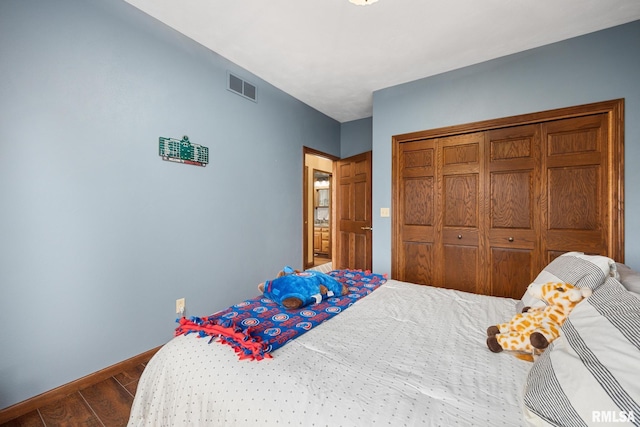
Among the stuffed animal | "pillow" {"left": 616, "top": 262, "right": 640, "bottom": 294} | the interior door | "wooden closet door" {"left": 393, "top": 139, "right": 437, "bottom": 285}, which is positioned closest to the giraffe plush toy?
"pillow" {"left": 616, "top": 262, "right": 640, "bottom": 294}

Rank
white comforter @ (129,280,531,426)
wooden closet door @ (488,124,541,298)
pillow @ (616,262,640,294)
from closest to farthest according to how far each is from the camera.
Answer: white comforter @ (129,280,531,426) → pillow @ (616,262,640,294) → wooden closet door @ (488,124,541,298)

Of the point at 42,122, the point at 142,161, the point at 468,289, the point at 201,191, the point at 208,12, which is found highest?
the point at 208,12

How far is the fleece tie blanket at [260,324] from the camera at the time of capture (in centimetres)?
108

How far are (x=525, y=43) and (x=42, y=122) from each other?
3.71 m

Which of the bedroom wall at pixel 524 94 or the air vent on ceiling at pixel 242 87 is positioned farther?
the air vent on ceiling at pixel 242 87

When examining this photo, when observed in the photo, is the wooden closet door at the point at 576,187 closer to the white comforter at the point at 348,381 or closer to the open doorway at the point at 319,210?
the white comforter at the point at 348,381

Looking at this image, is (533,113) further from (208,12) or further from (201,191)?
(201,191)

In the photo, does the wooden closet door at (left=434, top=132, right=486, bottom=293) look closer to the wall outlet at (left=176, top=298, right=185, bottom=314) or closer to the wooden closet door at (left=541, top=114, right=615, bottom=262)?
the wooden closet door at (left=541, top=114, right=615, bottom=262)

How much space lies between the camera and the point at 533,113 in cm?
250

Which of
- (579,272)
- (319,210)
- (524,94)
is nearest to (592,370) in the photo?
(579,272)

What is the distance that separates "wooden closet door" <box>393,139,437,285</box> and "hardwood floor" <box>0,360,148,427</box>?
262 cm

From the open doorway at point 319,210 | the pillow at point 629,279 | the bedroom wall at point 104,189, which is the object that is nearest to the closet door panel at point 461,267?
the pillow at point 629,279

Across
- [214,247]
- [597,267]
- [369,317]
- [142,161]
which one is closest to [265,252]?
[214,247]

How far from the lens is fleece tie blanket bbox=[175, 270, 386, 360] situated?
1.08m
